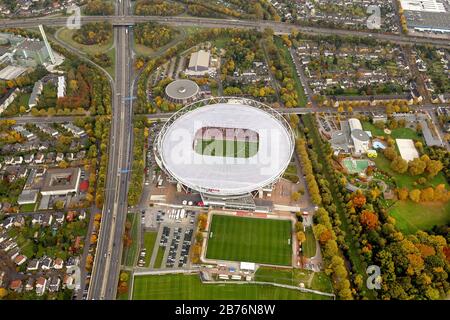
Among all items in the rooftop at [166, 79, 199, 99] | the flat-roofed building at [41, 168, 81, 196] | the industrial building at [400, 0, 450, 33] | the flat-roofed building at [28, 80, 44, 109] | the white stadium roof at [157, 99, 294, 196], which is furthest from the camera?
the industrial building at [400, 0, 450, 33]

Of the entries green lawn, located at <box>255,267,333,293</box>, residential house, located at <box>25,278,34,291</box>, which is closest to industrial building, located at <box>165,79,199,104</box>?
green lawn, located at <box>255,267,333,293</box>

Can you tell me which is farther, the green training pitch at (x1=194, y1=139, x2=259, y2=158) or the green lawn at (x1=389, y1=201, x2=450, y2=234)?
the green training pitch at (x1=194, y1=139, x2=259, y2=158)

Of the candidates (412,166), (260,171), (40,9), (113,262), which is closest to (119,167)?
(113,262)

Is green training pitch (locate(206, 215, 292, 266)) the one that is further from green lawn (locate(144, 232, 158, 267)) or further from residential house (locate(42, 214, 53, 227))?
residential house (locate(42, 214, 53, 227))

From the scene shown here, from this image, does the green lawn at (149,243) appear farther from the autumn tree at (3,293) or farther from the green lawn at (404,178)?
the green lawn at (404,178)

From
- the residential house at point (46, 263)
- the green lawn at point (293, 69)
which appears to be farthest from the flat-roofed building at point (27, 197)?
the green lawn at point (293, 69)

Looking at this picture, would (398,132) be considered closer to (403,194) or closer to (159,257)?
(403,194)
